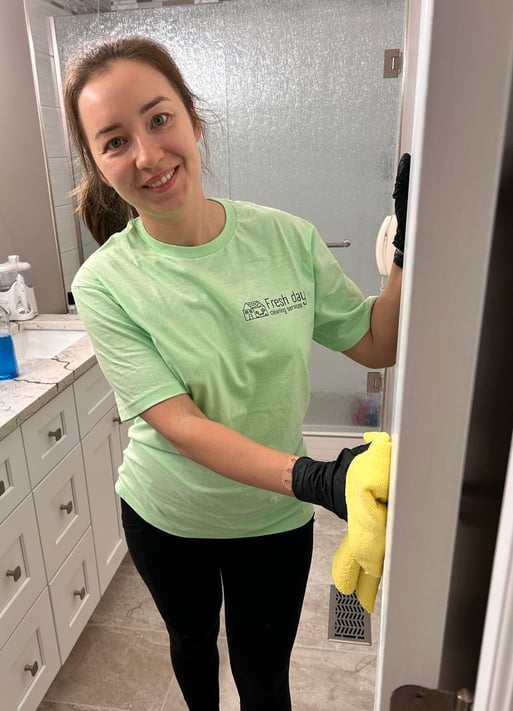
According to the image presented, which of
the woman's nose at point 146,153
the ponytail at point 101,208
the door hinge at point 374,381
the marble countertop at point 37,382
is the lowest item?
the door hinge at point 374,381

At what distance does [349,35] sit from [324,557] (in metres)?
1.82

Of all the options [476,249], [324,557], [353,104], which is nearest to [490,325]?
[476,249]

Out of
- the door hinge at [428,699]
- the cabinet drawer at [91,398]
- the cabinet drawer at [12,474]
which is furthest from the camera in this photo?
the cabinet drawer at [91,398]

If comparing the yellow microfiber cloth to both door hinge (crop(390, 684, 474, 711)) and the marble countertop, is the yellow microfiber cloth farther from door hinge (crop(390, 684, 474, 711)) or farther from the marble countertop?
the marble countertop

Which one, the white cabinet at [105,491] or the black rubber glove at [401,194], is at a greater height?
the black rubber glove at [401,194]

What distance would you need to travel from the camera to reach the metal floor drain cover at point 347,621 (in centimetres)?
171

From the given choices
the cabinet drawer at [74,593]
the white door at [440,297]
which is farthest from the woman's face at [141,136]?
the cabinet drawer at [74,593]

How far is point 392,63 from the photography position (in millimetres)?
2037

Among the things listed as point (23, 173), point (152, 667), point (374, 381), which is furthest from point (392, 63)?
point (152, 667)

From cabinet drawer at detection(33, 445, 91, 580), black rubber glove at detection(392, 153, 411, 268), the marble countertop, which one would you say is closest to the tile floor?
cabinet drawer at detection(33, 445, 91, 580)

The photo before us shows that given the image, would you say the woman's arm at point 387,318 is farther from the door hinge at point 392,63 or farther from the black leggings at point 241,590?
the door hinge at point 392,63

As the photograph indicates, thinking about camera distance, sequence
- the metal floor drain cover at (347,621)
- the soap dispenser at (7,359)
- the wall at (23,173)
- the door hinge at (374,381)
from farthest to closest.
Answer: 1. the door hinge at (374,381)
2. the wall at (23,173)
3. the metal floor drain cover at (347,621)
4. the soap dispenser at (7,359)

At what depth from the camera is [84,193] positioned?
3.51ft

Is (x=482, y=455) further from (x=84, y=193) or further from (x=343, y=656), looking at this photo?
(x=343, y=656)
